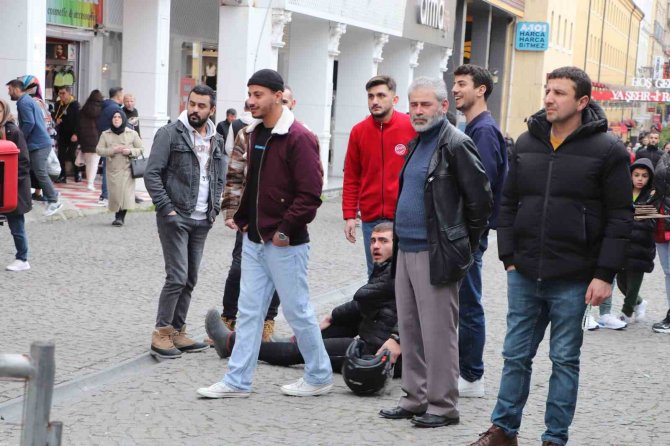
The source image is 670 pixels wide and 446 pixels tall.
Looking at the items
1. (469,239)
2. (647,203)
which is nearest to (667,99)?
(647,203)

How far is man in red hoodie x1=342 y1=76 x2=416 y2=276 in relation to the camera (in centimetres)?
791

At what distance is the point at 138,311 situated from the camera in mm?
9562

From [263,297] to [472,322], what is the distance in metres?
1.27

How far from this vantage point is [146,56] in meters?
19.4

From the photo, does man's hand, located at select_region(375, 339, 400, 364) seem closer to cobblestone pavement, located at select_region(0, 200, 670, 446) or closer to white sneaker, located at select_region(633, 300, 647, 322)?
cobblestone pavement, located at select_region(0, 200, 670, 446)

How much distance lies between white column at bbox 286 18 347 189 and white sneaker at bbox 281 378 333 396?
17.9m

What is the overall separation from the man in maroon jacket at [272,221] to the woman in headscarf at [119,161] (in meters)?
8.92

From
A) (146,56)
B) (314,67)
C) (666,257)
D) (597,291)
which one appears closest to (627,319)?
(666,257)

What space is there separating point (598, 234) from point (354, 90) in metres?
22.6

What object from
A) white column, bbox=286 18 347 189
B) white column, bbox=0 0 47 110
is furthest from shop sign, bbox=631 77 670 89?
white column, bbox=0 0 47 110

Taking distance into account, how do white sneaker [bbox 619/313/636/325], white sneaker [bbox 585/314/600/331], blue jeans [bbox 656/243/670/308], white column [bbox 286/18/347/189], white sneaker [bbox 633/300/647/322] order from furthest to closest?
white column [bbox 286/18/347/189], white sneaker [bbox 633/300/647/322], white sneaker [bbox 619/313/636/325], blue jeans [bbox 656/243/670/308], white sneaker [bbox 585/314/600/331]

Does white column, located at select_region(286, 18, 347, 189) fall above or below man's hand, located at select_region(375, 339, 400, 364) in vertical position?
above

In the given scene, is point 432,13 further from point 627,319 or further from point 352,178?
point 352,178

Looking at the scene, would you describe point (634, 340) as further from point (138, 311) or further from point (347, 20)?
point (347, 20)
